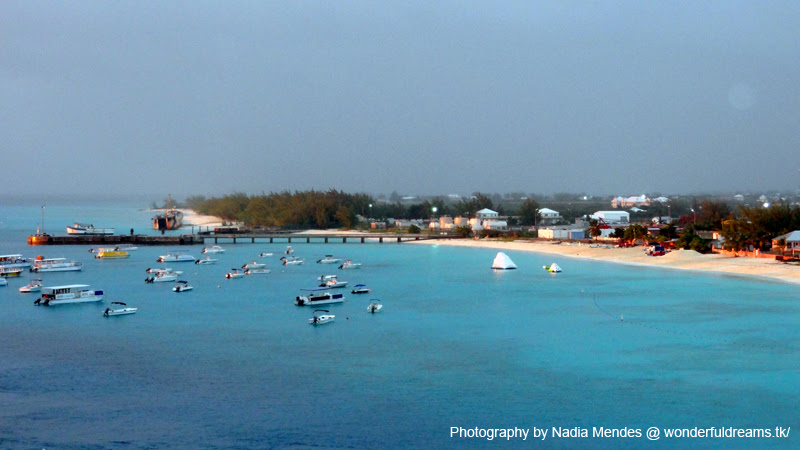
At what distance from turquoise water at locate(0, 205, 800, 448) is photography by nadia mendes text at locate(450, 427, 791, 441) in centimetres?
24

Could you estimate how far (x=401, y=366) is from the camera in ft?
83.6

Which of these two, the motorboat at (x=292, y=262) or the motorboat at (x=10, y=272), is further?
the motorboat at (x=292, y=262)

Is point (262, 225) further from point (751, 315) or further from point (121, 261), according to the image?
point (751, 315)

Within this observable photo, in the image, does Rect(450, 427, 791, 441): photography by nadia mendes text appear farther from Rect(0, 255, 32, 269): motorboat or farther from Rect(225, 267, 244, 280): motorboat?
Rect(0, 255, 32, 269): motorboat

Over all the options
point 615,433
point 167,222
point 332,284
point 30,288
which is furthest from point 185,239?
point 615,433

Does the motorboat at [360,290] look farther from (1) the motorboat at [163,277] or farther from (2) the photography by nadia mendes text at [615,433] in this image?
(2) the photography by nadia mendes text at [615,433]

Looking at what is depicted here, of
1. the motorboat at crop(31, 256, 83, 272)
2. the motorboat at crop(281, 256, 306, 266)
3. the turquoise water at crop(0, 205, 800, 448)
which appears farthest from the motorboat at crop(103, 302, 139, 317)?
the motorboat at crop(281, 256, 306, 266)

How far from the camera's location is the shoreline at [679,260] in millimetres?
46375

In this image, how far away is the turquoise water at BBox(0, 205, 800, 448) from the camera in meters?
19.5

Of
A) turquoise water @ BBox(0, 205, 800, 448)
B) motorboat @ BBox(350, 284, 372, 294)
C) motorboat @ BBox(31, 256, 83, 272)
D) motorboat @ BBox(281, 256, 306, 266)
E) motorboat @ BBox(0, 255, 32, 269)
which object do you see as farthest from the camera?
motorboat @ BBox(281, 256, 306, 266)

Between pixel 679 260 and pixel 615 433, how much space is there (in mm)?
39186

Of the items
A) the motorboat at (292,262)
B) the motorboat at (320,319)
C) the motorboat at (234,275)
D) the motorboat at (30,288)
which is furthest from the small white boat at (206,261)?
the motorboat at (320,319)

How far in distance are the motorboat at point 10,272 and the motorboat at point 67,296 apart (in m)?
13.8

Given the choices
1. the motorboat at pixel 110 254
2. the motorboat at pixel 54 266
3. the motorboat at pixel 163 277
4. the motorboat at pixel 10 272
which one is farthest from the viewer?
the motorboat at pixel 110 254
